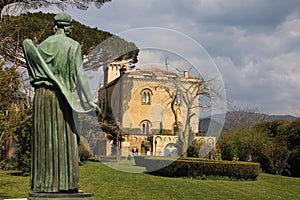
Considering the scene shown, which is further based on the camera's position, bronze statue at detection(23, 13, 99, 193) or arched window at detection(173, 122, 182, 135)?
arched window at detection(173, 122, 182, 135)

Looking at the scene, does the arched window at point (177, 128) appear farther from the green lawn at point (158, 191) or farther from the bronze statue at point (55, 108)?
the bronze statue at point (55, 108)

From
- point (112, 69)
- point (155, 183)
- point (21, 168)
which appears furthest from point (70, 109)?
point (112, 69)

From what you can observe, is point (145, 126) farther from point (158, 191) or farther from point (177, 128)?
point (158, 191)

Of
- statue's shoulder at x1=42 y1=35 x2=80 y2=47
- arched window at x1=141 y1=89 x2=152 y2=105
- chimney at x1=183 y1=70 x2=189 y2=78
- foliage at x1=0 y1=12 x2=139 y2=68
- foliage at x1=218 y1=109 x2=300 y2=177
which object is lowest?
foliage at x1=218 y1=109 x2=300 y2=177

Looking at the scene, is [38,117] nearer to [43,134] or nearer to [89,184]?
[43,134]

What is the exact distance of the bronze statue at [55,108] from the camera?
3.67 metres

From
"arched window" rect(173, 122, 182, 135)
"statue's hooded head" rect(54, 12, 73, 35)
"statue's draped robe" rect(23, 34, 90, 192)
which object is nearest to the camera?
"statue's draped robe" rect(23, 34, 90, 192)

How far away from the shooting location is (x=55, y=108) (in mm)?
3736

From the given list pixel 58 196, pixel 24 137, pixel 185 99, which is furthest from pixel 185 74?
pixel 58 196

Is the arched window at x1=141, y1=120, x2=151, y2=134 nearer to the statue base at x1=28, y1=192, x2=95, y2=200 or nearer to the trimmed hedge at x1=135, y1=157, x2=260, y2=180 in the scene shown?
the trimmed hedge at x1=135, y1=157, x2=260, y2=180

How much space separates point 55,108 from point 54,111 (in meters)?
0.03

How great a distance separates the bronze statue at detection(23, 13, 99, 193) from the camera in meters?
3.67

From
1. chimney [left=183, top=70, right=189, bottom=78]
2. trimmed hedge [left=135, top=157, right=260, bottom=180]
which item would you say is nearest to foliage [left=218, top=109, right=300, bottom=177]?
trimmed hedge [left=135, top=157, right=260, bottom=180]

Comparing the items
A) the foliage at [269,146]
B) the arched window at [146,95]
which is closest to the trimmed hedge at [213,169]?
the foliage at [269,146]
